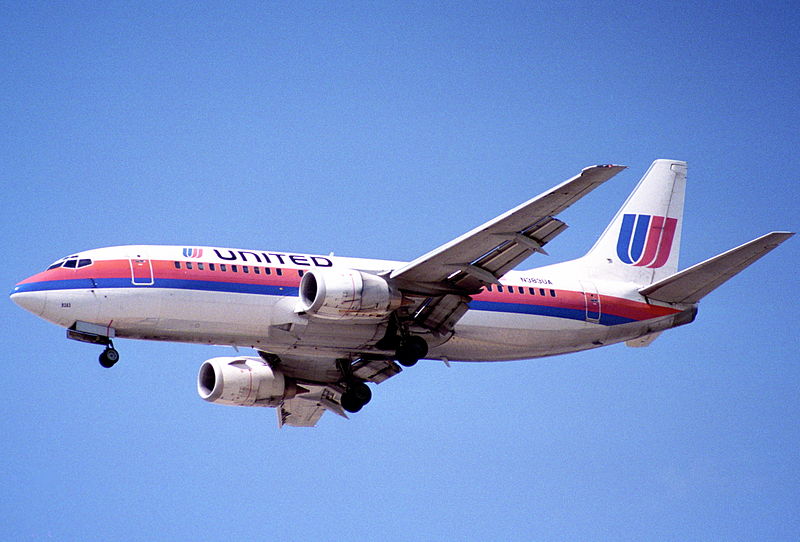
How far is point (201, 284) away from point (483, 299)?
9382mm

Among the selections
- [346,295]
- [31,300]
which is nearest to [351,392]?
[346,295]

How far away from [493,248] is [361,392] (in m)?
8.56

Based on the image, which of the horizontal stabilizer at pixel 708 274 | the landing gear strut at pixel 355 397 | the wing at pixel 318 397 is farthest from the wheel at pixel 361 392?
the horizontal stabilizer at pixel 708 274

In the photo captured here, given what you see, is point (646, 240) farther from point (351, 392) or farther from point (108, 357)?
point (108, 357)

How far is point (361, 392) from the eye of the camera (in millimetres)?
40688

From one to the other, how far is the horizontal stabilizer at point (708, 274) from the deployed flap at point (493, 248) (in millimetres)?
6580

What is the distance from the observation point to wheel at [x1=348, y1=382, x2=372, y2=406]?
40.7 metres

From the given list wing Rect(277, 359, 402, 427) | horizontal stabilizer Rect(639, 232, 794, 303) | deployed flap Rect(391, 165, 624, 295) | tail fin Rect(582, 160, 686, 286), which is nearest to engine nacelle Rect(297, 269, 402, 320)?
deployed flap Rect(391, 165, 624, 295)

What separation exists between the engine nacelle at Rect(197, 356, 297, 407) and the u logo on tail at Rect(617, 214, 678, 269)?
13.3 m

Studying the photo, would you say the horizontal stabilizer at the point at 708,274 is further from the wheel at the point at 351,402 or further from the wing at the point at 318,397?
the wheel at the point at 351,402

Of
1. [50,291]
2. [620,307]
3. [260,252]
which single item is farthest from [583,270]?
[50,291]

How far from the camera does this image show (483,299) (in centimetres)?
3872

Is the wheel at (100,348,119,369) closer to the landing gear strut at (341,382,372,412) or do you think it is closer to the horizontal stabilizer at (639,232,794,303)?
the landing gear strut at (341,382,372,412)

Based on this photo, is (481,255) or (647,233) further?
(647,233)
